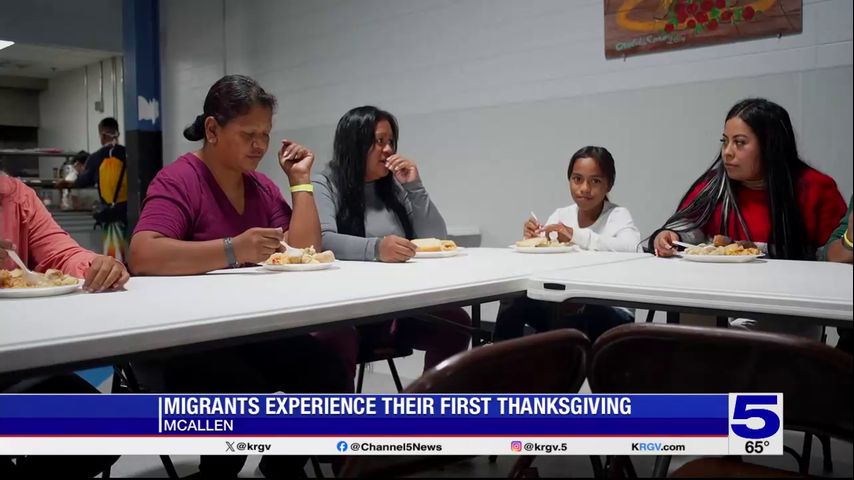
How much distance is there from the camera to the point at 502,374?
75cm

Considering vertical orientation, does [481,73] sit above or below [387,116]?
above

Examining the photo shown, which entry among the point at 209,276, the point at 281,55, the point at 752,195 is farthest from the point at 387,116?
the point at 752,195

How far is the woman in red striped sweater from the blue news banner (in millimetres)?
1158

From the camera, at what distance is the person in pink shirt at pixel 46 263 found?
1173mm

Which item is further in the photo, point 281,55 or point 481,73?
point 481,73

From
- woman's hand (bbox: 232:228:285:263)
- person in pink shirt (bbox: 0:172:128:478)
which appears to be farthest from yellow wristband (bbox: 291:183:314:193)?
person in pink shirt (bbox: 0:172:128:478)

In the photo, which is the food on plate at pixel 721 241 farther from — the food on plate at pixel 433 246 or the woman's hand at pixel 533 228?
the food on plate at pixel 433 246

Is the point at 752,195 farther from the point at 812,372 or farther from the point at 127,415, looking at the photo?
the point at 127,415

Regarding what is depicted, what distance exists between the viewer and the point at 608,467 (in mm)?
867

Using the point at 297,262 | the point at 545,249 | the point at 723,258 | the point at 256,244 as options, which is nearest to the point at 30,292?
the point at 256,244

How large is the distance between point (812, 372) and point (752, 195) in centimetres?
141

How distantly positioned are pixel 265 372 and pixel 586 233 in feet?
4.36

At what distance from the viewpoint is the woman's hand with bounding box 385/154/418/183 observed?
2.20 meters

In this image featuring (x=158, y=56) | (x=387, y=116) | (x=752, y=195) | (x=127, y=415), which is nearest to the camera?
(x=127, y=415)
